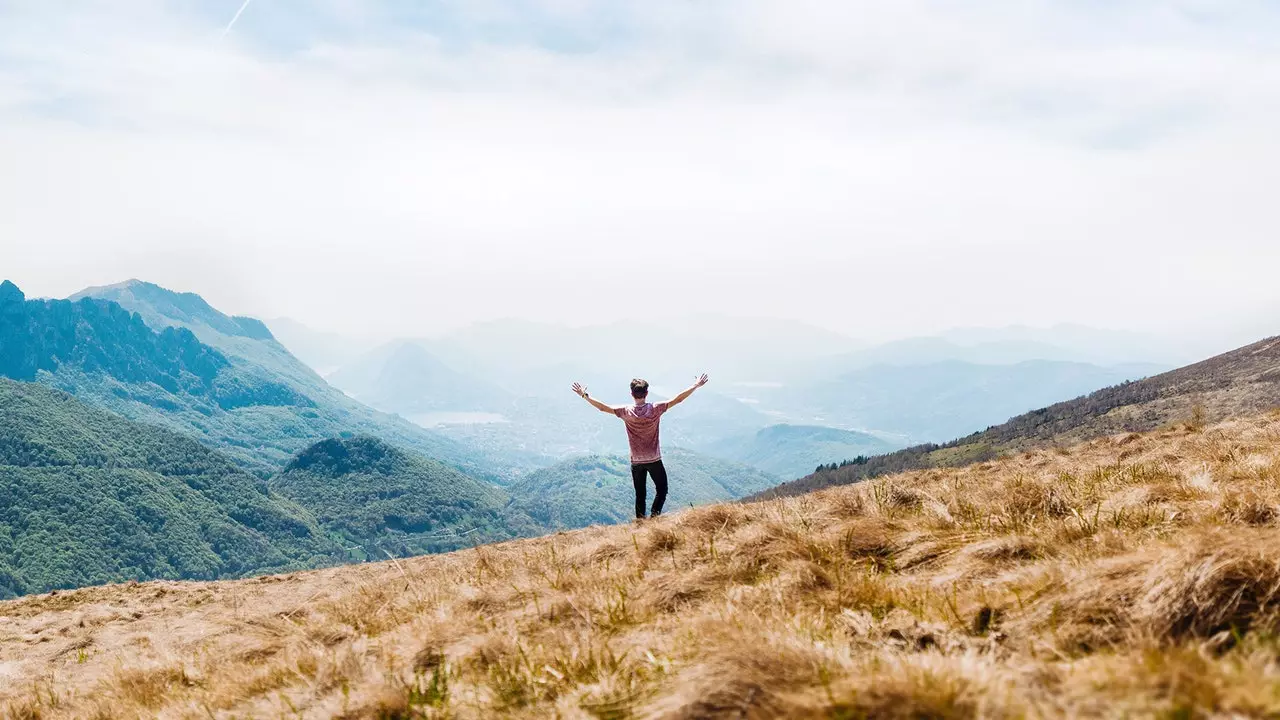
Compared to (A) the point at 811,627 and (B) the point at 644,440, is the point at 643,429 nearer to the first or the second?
(B) the point at 644,440

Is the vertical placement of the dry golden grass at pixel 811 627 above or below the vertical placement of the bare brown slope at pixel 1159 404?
above

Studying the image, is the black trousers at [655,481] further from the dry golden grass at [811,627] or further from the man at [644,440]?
the dry golden grass at [811,627]

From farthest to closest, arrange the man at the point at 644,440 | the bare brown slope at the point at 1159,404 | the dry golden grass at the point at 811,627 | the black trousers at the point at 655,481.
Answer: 1. the bare brown slope at the point at 1159,404
2. the man at the point at 644,440
3. the black trousers at the point at 655,481
4. the dry golden grass at the point at 811,627

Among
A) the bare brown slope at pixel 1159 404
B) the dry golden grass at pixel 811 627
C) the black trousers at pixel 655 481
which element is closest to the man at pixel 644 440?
the black trousers at pixel 655 481

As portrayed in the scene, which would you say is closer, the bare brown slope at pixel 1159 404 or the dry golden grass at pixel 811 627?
the dry golden grass at pixel 811 627

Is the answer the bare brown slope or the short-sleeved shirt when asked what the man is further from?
the bare brown slope

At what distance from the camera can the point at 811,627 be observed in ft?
15.4

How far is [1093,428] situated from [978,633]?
7607 centimetres

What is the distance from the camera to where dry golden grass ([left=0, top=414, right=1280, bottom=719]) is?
10.9 ft

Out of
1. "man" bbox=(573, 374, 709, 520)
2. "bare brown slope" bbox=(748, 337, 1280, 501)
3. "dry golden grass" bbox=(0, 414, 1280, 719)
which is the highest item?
"man" bbox=(573, 374, 709, 520)

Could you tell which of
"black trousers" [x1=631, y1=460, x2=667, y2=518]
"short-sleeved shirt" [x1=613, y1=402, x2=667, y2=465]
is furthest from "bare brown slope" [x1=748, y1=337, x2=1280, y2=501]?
"short-sleeved shirt" [x1=613, y1=402, x2=667, y2=465]

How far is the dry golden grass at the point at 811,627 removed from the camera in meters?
3.32

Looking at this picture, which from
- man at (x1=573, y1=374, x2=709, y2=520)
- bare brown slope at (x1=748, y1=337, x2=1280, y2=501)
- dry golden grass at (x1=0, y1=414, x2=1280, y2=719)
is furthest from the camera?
bare brown slope at (x1=748, y1=337, x2=1280, y2=501)

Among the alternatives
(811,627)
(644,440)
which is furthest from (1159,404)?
(811,627)
